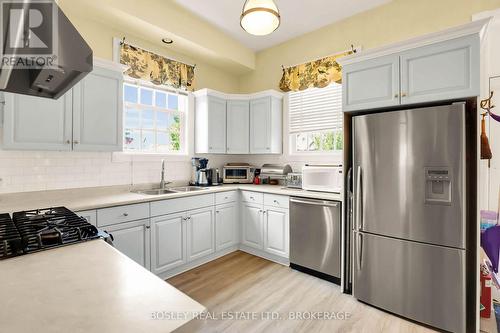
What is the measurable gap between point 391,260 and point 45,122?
10.4 feet

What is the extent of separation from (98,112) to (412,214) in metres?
2.96

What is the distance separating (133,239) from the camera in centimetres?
236

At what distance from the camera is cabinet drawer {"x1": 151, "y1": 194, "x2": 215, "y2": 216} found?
2.53 m

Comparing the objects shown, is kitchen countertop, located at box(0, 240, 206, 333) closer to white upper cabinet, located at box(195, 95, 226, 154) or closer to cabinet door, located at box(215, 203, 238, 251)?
cabinet door, located at box(215, 203, 238, 251)

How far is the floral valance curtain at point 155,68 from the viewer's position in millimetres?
2912

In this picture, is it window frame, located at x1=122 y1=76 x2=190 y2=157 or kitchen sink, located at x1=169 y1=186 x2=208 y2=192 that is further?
kitchen sink, located at x1=169 y1=186 x2=208 y2=192

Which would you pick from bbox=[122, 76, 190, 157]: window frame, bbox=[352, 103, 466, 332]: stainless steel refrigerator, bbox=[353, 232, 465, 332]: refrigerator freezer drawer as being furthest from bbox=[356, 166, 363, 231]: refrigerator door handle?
bbox=[122, 76, 190, 157]: window frame

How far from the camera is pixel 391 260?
2092mm

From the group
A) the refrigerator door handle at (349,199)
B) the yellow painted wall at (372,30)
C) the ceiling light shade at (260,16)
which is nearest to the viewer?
the ceiling light shade at (260,16)

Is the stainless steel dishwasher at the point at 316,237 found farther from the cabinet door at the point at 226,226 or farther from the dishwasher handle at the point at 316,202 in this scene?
the cabinet door at the point at 226,226

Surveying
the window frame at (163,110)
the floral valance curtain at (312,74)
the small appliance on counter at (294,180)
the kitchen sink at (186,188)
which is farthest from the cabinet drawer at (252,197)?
the floral valance curtain at (312,74)

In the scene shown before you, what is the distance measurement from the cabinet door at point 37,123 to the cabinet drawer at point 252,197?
2015mm

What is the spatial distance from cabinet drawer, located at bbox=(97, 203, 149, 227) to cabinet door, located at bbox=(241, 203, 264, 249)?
1345mm

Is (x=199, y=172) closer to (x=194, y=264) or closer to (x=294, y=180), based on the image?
(x=194, y=264)
